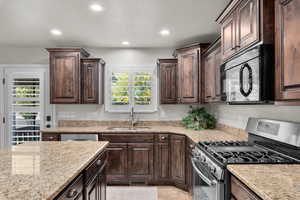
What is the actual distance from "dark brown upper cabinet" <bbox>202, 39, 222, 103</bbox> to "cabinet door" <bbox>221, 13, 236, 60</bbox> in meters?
0.48

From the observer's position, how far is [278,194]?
1.00 m

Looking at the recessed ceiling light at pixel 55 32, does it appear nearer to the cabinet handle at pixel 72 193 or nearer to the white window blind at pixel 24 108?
the white window blind at pixel 24 108

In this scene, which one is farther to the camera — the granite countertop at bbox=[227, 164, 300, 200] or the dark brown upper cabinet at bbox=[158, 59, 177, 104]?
the dark brown upper cabinet at bbox=[158, 59, 177, 104]

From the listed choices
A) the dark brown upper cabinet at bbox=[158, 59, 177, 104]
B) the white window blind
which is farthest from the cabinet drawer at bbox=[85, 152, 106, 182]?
the white window blind

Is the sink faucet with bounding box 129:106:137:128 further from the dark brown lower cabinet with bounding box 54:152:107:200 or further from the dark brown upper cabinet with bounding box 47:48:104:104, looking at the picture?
the dark brown lower cabinet with bounding box 54:152:107:200

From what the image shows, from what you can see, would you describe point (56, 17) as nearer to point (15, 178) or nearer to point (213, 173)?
point (15, 178)

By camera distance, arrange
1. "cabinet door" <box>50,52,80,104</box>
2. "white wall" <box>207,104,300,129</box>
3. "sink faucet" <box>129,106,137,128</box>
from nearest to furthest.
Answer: "white wall" <box>207,104,300,129</box>, "cabinet door" <box>50,52,80,104</box>, "sink faucet" <box>129,106,137,128</box>

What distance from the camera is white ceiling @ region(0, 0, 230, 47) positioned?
245cm

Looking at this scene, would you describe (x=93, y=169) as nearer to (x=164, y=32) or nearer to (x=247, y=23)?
(x=247, y=23)

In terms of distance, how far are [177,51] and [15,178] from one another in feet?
10.4

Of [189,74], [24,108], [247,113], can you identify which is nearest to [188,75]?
[189,74]

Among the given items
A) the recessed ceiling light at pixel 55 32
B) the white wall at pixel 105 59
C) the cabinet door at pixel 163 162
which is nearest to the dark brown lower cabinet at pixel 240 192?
the cabinet door at pixel 163 162

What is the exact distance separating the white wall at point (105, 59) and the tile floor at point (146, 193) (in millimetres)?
1358

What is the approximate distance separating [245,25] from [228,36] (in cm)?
37
